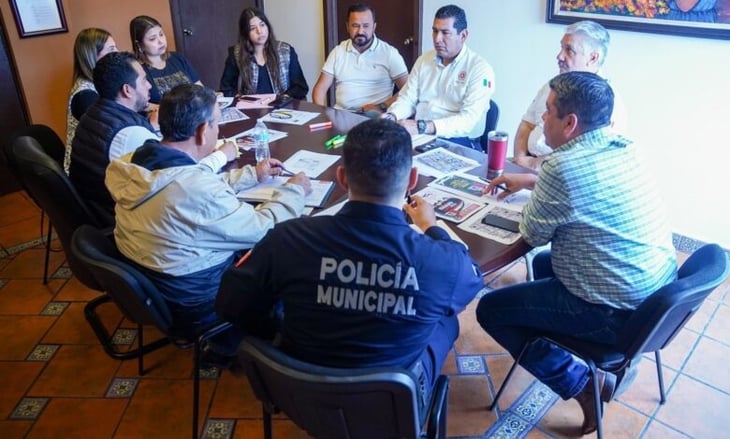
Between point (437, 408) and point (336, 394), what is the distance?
42 centimetres

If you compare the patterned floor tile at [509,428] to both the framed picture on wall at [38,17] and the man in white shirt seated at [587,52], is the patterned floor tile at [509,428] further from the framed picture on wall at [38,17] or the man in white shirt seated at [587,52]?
the framed picture on wall at [38,17]

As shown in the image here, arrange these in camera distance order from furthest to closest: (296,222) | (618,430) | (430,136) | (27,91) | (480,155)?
(27,91)
(430,136)
(480,155)
(618,430)
(296,222)

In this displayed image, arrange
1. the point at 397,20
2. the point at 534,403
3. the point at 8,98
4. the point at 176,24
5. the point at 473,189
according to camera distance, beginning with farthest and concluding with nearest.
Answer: the point at 176,24 → the point at 397,20 → the point at 8,98 → the point at 534,403 → the point at 473,189

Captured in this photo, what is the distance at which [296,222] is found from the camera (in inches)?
47.3

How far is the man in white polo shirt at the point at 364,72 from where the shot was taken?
339 centimetres

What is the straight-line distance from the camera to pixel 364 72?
3.47m

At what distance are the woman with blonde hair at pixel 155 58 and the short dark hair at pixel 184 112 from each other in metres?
1.34

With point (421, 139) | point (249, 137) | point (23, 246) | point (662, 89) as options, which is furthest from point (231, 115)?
point (662, 89)

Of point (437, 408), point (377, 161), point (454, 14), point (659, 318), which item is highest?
point (454, 14)

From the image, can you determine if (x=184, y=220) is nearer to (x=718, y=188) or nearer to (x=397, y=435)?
(x=397, y=435)

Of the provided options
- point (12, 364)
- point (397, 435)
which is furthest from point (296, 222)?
point (12, 364)

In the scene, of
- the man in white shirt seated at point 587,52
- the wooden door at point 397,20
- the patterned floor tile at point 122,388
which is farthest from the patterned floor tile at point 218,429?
the wooden door at point 397,20

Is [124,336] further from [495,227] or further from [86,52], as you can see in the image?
[495,227]

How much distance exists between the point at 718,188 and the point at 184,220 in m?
2.63
